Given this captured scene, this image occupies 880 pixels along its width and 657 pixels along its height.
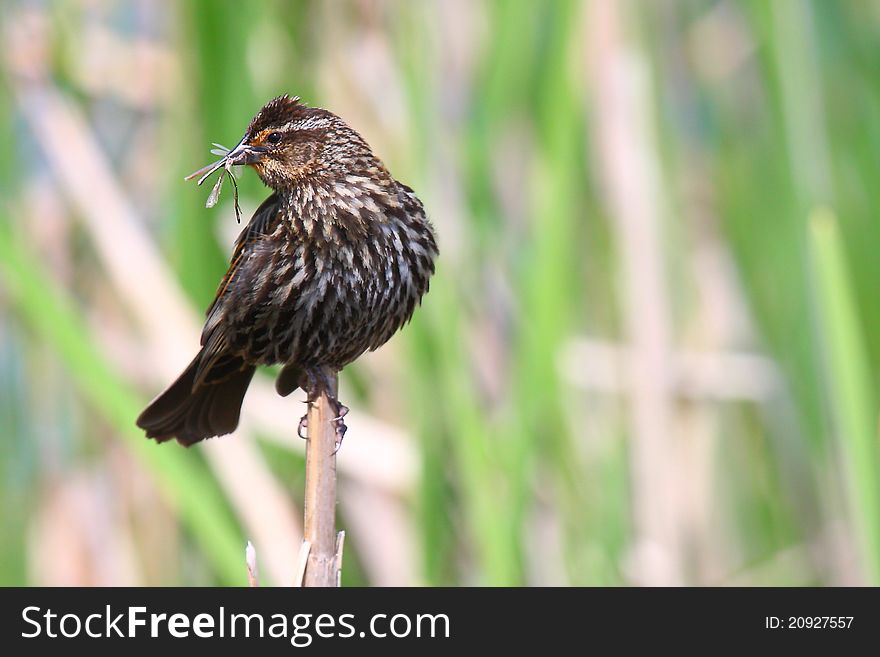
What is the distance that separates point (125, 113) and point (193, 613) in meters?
1.33

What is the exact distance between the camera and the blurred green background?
8.36 ft

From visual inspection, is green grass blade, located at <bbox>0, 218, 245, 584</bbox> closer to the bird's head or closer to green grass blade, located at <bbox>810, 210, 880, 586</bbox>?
the bird's head

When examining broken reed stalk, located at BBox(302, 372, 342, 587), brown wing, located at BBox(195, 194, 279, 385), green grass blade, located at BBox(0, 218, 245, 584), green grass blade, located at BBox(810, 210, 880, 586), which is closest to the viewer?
broken reed stalk, located at BBox(302, 372, 342, 587)

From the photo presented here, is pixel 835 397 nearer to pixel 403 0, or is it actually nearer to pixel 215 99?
pixel 403 0

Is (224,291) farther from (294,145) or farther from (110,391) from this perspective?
(110,391)

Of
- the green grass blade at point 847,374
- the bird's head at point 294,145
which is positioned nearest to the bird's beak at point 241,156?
the bird's head at point 294,145

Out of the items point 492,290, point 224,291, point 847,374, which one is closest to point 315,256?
point 224,291

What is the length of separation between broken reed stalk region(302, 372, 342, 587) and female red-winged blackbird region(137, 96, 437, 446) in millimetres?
175

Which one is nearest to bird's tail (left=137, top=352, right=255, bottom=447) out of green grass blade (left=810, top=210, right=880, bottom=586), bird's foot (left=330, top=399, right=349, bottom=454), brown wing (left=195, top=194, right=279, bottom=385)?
brown wing (left=195, top=194, right=279, bottom=385)

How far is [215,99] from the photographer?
264 cm

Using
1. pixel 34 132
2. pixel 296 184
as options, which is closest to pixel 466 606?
pixel 296 184

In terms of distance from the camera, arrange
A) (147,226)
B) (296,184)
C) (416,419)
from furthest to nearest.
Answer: (147,226) → (416,419) → (296,184)

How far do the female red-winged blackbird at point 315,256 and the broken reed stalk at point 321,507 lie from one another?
0.18m

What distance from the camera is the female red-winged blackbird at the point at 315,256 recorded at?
195 centimetres
